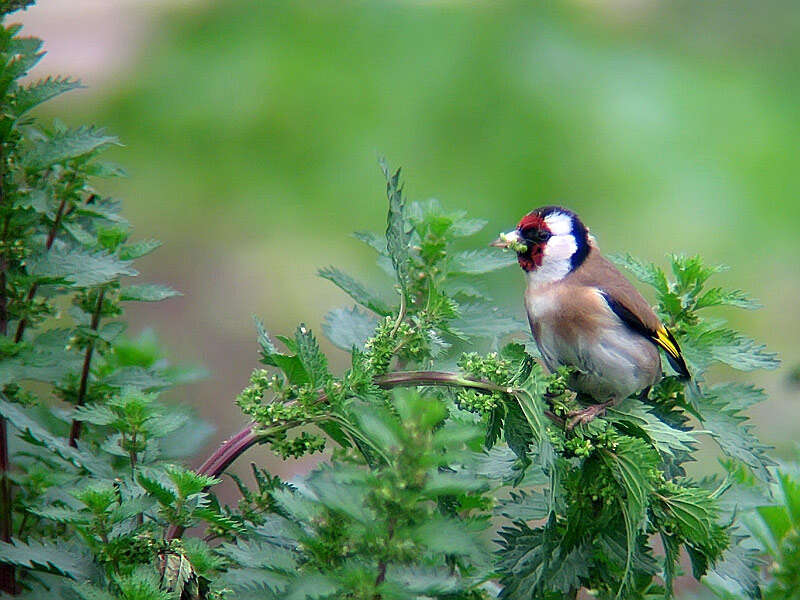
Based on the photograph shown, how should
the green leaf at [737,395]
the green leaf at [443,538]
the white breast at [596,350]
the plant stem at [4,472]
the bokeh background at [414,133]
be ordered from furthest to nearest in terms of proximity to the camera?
the bokeh background at [414,133] < the white breast at [596,350] < the green leaf at [737,395] < the plant stem at [4,472] < the green leaf at [443,538]

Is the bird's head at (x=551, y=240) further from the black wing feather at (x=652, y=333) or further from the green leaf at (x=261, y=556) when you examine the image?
the green leaf at (x=261, y=556)

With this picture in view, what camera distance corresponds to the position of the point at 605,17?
7.48 metres

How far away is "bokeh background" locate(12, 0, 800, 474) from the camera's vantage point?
200 inches

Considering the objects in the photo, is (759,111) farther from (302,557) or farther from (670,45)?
(302,557)

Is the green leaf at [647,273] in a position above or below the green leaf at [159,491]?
above

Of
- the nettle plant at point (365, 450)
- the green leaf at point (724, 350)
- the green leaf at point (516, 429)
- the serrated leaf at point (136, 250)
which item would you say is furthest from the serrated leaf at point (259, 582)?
the green leaf at point (724, 350)

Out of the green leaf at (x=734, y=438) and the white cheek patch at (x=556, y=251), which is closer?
the green leaf at (x=734, y=438)

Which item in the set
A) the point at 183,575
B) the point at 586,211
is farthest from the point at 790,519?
the point at 586,211

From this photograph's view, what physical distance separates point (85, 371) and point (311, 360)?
55cm

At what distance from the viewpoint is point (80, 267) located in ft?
5.66

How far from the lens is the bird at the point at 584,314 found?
227 cm

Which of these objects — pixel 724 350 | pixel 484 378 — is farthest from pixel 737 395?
pixel 484 378

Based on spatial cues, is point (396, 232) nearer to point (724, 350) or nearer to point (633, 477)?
point (633, 477)

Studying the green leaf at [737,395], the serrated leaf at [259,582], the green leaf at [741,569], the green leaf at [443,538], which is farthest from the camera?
the green leaf at [737,395]
